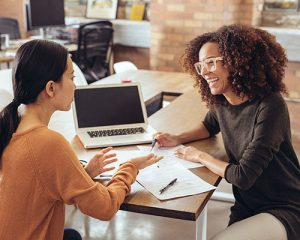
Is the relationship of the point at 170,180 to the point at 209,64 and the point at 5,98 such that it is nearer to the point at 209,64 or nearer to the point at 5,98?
the point at 209,64

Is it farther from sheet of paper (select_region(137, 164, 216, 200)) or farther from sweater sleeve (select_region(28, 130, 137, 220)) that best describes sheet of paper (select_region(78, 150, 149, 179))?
sweater sleeve (select_region(28, 130, 137, 220))

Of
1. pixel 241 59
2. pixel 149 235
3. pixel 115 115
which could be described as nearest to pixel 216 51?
pixel 241 59

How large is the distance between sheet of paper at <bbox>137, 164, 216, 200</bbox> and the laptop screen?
0.47m

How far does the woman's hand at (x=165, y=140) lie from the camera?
1.98 meters

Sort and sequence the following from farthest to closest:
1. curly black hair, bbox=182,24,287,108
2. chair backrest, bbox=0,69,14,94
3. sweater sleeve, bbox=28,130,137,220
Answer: chair backrest, bbox=0,69,14,94 → curly black hair, bbox=182,24,287,108 → sweater sleeve, bbox=28,130,137,220

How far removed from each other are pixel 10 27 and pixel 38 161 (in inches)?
175

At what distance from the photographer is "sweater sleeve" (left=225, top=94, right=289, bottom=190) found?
5.42 feet

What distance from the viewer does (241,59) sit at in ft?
5.63

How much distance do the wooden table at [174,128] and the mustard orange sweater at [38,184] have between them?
207 millimetres

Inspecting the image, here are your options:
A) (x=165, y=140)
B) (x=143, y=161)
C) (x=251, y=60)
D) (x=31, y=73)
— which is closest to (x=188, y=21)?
(x=165, y=140)

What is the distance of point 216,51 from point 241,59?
0.41 feet

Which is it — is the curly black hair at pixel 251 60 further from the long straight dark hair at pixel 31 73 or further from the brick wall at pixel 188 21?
the brick wall at pixel 188 21

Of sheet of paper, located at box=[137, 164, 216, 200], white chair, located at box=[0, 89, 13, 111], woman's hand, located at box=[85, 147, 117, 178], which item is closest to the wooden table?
sheet of paper, located at box=[137, 164, 216, 200]

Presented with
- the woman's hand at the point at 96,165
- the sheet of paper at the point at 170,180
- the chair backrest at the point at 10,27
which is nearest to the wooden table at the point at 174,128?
the sheet of paper at the point at 170,180
